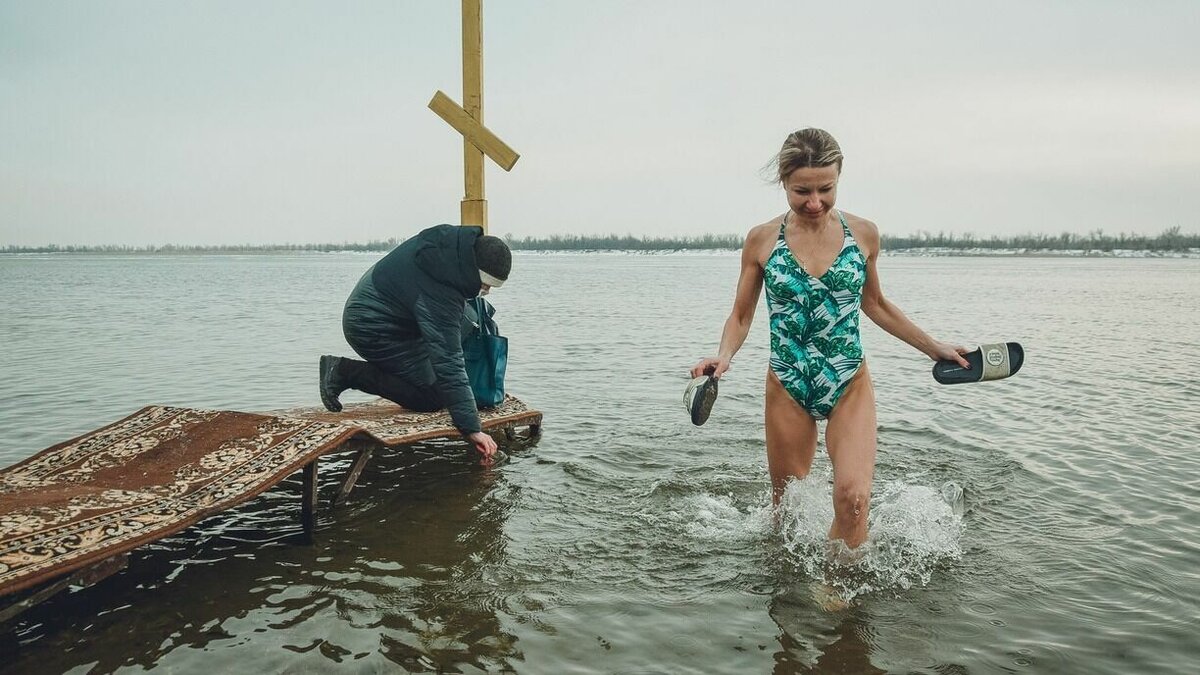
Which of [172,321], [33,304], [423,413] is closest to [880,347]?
[423,413]

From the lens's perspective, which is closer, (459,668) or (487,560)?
(459,668)

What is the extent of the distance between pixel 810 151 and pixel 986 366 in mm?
1748

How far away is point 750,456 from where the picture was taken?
8.36 metres

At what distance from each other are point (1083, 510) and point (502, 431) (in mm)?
5452

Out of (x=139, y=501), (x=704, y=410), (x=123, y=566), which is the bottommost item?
(x=123, y=566)

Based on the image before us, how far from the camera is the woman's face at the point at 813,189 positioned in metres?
4.34

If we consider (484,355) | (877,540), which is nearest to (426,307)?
(484,355)

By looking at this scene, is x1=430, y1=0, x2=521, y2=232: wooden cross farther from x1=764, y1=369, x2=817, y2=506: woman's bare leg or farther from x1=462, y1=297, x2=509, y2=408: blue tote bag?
x1=764, y1=369, x2=817, y2=506: woman's bare leg

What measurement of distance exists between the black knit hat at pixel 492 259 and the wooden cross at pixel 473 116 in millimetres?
1878

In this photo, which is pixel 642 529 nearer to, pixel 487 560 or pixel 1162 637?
pixel 487 560

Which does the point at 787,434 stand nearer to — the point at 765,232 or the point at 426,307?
the point at 765,232

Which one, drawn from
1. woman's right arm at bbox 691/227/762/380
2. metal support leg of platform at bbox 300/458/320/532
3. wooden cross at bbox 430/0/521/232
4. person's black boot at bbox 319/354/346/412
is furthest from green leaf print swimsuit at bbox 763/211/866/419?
person's black boot at bbox 319/354/346/412

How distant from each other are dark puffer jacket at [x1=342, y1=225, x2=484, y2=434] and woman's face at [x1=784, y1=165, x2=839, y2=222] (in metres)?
2.92

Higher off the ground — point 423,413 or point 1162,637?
point 423,413
